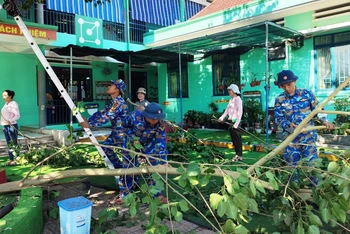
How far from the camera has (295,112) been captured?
13.0 feet

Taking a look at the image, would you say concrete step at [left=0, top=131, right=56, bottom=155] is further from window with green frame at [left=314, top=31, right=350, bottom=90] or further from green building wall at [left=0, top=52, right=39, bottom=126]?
window with green frame at [left=314, top=31, right=350, bottom=90]

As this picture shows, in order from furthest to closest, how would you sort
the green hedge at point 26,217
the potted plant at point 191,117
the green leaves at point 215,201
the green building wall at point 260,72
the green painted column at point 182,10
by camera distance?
the green painted column at point 182,10
the potted plant at point 191,117
the green building wall at point 260,72
the green hedge at point 26,217
the green leaves at point 215,201

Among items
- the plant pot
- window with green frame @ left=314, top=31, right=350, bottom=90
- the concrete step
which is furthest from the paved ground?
window with green frame @ left=314, top=31, right=350, bottom=90

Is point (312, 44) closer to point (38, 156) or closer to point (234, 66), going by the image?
point (234, 66)

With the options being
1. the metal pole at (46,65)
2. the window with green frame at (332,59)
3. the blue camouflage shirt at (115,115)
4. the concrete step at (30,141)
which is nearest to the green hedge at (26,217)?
the metal pole at (46,65)

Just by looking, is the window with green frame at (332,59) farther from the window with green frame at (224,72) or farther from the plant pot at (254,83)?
the window with green frame at (224,72)

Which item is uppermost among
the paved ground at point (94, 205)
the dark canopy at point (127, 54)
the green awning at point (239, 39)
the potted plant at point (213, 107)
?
the green awning at point (239, 39)

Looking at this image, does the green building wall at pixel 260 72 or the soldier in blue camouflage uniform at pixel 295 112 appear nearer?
the soldier in blue camouflage uniform at pixel 295 112

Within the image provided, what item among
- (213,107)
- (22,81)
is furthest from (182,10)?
(22,81)

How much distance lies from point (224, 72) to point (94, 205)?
391 inches

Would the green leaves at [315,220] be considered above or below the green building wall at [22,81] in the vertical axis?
below

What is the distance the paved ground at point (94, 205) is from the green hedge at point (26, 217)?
0.97 feet

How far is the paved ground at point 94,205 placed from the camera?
3434 millimetres

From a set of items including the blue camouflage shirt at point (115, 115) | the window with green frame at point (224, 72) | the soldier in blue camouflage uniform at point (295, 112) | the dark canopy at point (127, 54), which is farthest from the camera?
the window with green frame at point (224, 72)
